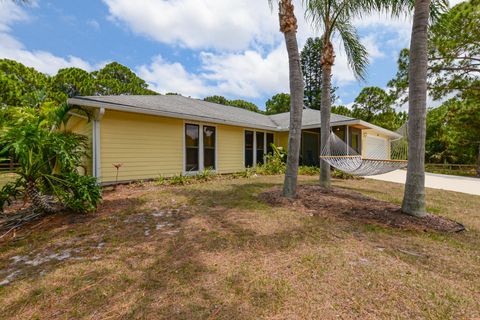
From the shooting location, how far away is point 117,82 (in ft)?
75.0

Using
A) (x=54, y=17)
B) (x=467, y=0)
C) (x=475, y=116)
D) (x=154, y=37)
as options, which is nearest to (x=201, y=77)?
(x=154, y=37)

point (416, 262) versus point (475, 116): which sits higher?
point (475, 116)

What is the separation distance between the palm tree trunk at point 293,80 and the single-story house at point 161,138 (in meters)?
4.13

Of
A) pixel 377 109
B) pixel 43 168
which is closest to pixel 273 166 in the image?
pixel 43 168

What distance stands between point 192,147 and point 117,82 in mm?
19835

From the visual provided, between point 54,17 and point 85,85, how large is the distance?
48.8 feet

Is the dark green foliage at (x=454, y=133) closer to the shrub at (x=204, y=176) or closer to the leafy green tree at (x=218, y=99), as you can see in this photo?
the shrub at (x=204, y=176)

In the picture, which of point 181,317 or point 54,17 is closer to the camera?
point 181,317

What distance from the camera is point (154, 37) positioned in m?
12.2

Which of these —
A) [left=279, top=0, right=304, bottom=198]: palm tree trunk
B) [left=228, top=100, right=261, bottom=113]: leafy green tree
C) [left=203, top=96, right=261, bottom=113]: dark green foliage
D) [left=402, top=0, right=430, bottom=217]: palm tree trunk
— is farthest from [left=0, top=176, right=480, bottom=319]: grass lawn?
[left=203, top=96, right=261, bottom=113]: dark green foliage

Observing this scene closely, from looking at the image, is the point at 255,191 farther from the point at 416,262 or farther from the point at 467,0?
the point at 467,0

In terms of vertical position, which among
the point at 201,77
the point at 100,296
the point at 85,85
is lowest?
the point at 100,296

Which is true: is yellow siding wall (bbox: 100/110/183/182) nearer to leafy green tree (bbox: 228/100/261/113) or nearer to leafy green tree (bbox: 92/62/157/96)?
leafy green tree (bbox: 92/62/157/96)

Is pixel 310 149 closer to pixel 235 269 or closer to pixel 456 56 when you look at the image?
pixel 456 56
